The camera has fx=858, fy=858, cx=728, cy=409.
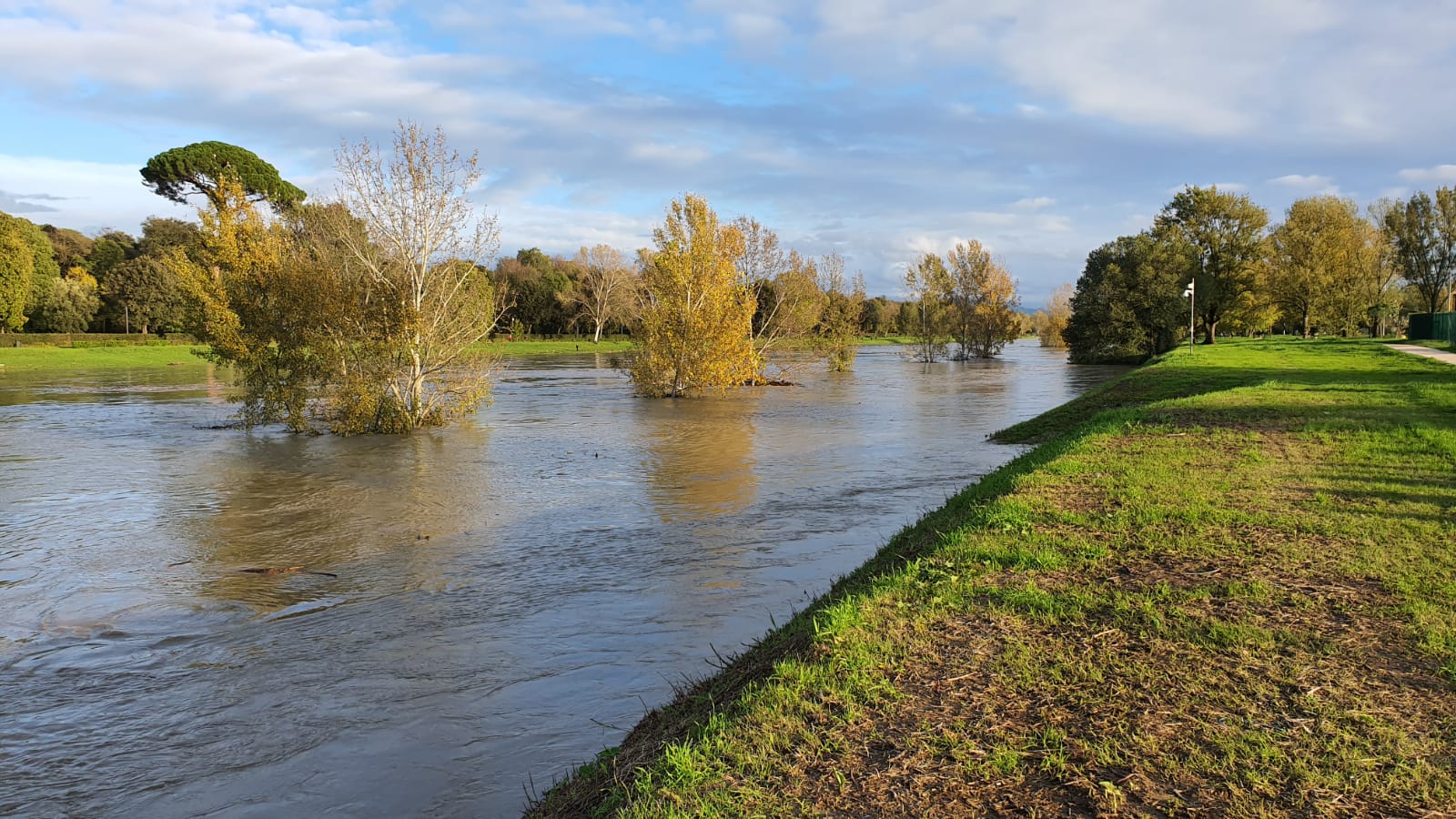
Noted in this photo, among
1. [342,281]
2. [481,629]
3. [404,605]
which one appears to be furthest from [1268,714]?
[342,281]

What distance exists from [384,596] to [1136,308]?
56050 millimetres

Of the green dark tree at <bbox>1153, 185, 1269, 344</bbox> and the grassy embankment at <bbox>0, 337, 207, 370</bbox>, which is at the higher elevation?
the green dark tree at <bbox>1153, 185, 1269, 344</bbox>

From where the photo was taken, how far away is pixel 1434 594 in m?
5.09

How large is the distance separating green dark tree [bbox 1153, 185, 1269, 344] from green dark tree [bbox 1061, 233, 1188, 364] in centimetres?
427

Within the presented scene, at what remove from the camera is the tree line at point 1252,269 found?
5503 cm

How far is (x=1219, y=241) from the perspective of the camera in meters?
60.5

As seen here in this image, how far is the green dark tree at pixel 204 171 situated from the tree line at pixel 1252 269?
201ft

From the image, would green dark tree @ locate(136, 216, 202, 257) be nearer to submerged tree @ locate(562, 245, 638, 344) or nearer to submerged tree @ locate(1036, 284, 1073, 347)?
submerged tree @ locate(562, 245, 638, 344)

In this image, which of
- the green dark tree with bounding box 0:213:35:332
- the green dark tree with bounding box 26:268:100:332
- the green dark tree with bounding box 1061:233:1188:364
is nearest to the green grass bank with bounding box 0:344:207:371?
the green dark tree with bounding box 0:213:35:332

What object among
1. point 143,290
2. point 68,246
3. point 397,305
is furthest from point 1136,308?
point 68,246

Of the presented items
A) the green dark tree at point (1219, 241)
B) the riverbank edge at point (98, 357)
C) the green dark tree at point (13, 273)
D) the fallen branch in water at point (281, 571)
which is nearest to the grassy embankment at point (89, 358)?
the riverbank edge at point (98, 357)

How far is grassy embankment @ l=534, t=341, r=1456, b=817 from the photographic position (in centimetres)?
331

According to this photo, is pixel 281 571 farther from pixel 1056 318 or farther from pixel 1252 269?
pixel 1056 318

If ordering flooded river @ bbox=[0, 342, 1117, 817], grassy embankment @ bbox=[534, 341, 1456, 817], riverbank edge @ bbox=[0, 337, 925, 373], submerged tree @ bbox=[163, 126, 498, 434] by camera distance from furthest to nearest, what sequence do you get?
riverbank edge @ bbox=[0, 337, 925, 373]
submerged tree @ bbox=[163, 126, 498, 434]
flooded river @ bbox=[0, 342, 1117, 817]
grassy embankment @ bbox=[534, 341, 1456, 817]
